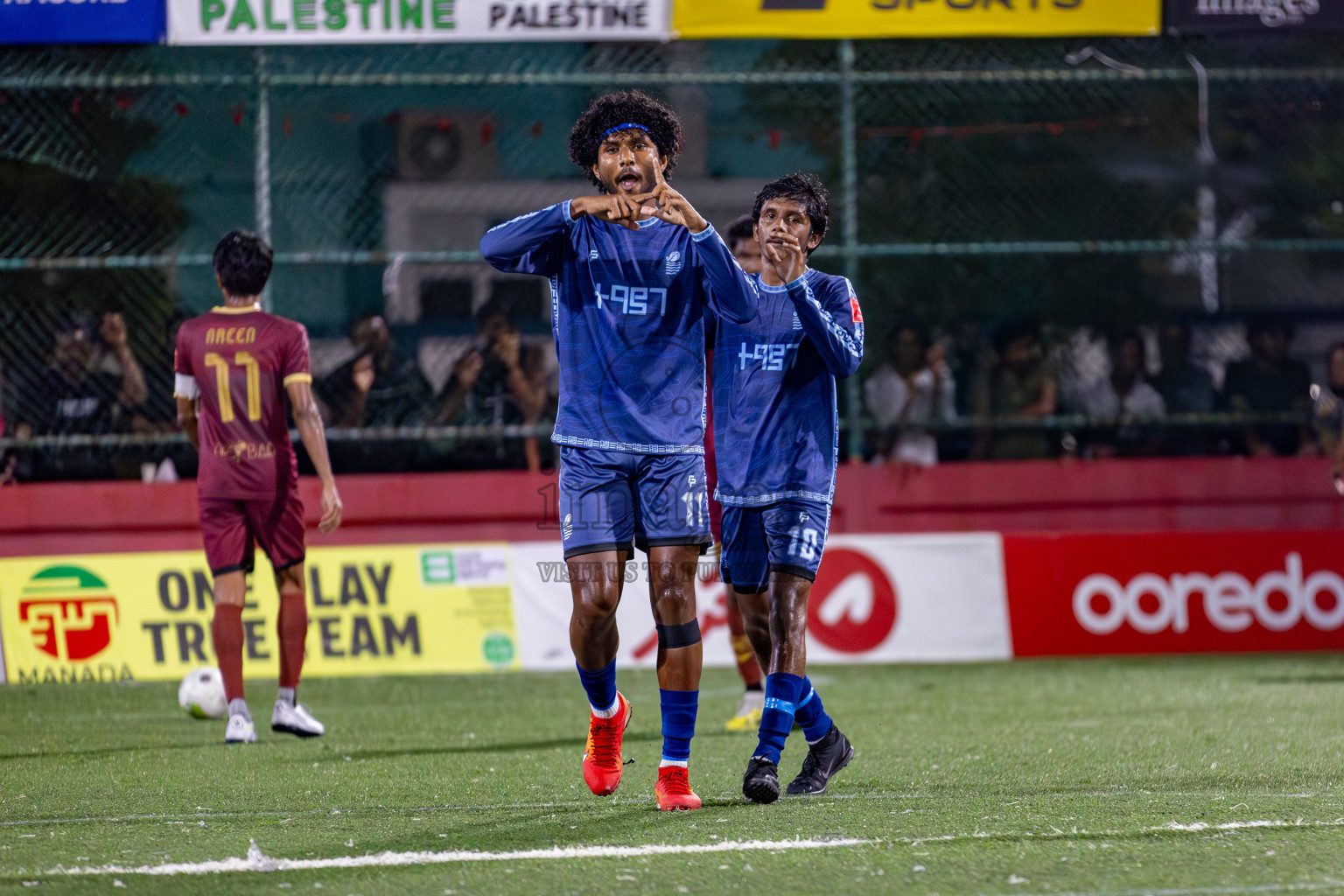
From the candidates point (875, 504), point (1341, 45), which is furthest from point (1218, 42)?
point (875, 504)

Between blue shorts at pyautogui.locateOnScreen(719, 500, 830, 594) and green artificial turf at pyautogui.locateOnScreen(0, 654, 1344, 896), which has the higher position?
blue shorts at pyautogui.locateOnScreen(719, 500, 830, 594)

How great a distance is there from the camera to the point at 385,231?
11.9 metres

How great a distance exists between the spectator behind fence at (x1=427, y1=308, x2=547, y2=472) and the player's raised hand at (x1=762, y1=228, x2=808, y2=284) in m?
6.31

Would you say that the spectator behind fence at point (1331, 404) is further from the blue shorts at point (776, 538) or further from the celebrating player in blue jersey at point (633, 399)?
the celebrating player in blue jersey at point (633, 399)

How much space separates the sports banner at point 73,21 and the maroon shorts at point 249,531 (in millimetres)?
5252

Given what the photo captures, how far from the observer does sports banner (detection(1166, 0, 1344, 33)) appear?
11758mm

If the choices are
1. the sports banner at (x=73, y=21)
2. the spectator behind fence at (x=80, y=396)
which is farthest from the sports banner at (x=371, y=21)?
the spectator behind fence at (x=80, y=396)

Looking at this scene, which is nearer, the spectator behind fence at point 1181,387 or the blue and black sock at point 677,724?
the blue and black sock at point 677,724

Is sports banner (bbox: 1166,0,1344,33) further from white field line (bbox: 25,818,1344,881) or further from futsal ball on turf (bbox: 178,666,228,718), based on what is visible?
white field line (bbox: 25,818,1344,881)

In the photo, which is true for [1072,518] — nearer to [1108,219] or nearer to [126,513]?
[1108,219]

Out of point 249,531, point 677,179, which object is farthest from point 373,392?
point 249,531

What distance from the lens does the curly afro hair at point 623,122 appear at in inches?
199

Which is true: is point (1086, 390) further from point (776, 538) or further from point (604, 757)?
point (604, 757)

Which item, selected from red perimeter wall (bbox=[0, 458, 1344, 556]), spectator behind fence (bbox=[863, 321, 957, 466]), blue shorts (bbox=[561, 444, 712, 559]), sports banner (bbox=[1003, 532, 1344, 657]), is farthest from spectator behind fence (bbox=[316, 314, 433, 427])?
blue shorts (bbox=[561, 444, 712, 559])
